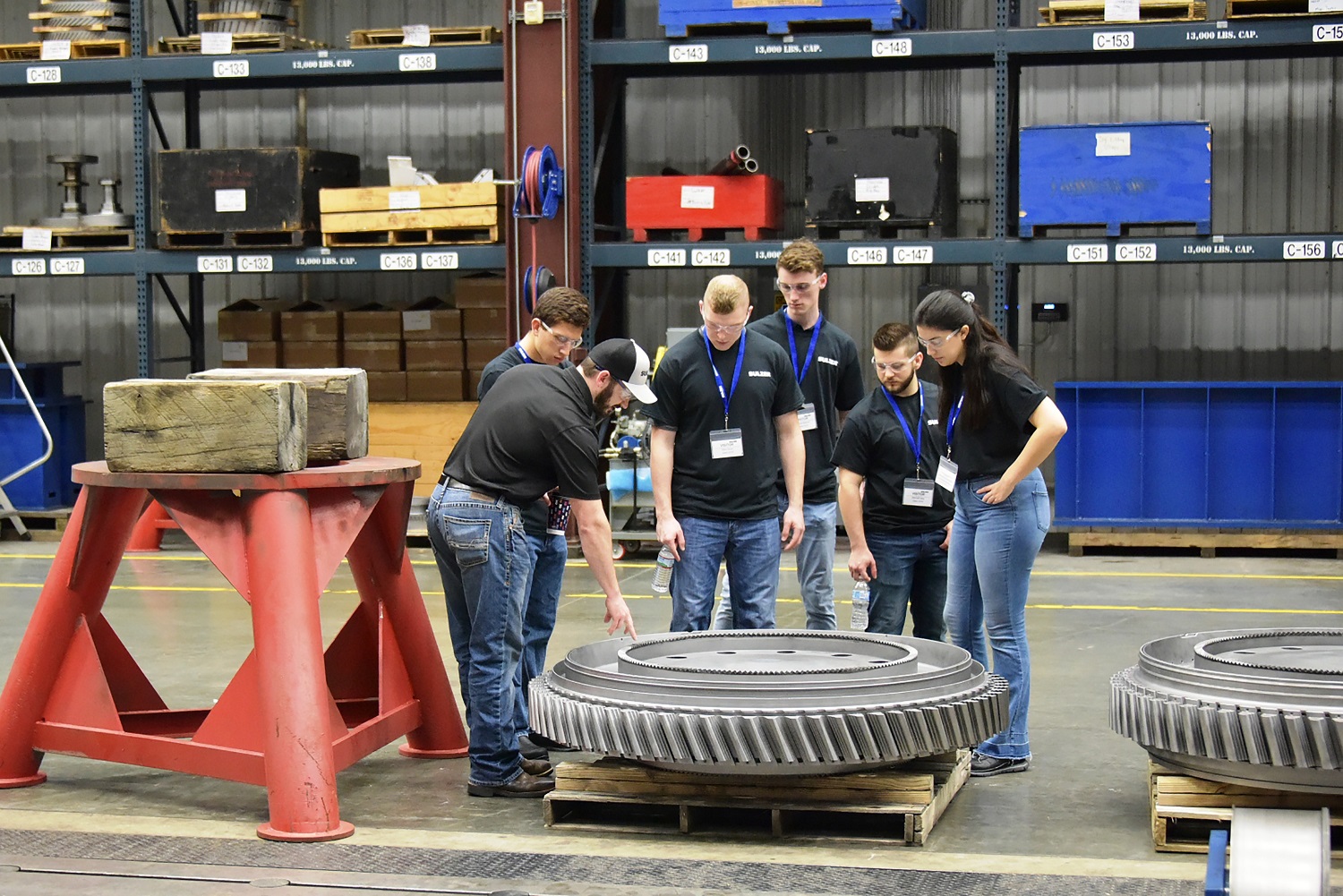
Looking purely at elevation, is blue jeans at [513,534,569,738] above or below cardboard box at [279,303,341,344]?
below

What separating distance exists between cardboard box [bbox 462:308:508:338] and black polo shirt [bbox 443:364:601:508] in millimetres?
6974

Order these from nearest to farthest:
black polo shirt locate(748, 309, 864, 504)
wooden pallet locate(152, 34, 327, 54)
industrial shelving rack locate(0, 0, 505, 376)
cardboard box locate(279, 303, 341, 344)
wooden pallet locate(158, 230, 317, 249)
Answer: black polo shirt locate(748, 309, 864, 504) → industrial shelving rack locate(0, 0, 505, 376) → wooden pallet locate(158, 230, 317, 249) → wooden pallet locate(152, 34, 327, 54) → cardboard box locate(279, 303, 341, 344)

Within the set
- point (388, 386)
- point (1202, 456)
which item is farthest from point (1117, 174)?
point (388, 386)

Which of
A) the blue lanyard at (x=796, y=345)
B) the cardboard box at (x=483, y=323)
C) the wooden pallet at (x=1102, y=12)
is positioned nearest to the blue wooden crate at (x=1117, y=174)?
the wooden pallet at (x=1102, y=12)

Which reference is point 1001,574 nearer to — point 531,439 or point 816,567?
point 816,567

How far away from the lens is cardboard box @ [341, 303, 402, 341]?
12461 millimetres

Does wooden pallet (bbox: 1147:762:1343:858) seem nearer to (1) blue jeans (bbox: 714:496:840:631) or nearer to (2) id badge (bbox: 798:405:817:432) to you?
(1) blue jeans (bbox: 714:496:840:631)

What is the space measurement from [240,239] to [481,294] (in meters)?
2.06

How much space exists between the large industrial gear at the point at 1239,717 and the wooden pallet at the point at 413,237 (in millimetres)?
7946

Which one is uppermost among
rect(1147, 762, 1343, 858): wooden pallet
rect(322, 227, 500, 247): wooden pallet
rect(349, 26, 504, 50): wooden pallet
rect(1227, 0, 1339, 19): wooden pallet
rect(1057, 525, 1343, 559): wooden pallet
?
rect(349, 26, 504, 50): wooden pallet

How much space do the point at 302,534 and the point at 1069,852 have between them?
2637 mm

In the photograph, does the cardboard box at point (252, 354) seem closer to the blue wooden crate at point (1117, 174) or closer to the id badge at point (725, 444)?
the blue wooden crate at point (1117, 174)

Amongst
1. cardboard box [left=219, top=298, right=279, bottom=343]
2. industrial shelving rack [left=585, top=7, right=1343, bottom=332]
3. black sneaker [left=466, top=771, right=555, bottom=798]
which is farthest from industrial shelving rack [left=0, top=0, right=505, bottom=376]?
Result: black sneaker [left=466, top=771, right=555, bottom=798]

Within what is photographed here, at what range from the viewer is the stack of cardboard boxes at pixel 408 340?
483 inches
